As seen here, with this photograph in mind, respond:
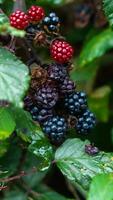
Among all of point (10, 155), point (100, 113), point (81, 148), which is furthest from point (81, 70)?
point (81, 148)

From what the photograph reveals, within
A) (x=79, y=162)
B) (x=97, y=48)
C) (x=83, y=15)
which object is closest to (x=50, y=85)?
(x=79, y=162)

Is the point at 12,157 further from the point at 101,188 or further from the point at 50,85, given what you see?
the point at 101,188

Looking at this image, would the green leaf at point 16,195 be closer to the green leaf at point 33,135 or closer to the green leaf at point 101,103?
the green leaf at point 33,135

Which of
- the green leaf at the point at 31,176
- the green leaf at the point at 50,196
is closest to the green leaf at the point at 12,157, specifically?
the green leaf at the point at 31,176

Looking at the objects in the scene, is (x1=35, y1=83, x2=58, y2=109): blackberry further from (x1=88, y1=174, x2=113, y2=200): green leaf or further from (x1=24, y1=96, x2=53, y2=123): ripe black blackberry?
(x1=88, y1=174, x2=113, y2=200): green leaf

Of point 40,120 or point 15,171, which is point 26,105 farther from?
point 15,171

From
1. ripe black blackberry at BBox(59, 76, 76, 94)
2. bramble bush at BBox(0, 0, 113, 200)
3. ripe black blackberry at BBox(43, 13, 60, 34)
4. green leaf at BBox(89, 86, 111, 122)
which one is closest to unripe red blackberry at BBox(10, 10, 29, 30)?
bramble bush at BBox(0, 0, 113, 200)
